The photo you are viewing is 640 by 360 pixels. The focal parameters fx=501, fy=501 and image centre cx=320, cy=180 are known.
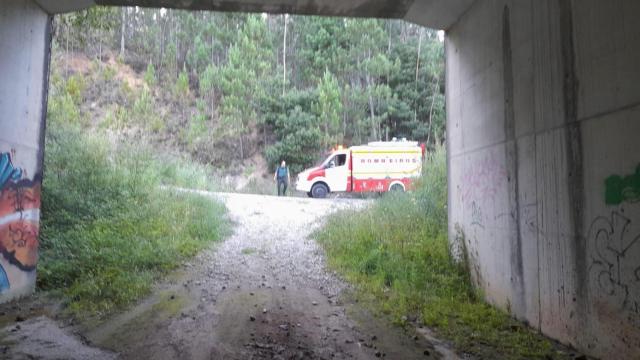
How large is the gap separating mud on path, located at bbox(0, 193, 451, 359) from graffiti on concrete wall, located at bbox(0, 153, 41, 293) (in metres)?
2.16

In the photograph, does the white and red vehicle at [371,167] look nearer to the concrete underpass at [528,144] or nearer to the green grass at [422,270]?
the green grass at [422,270]

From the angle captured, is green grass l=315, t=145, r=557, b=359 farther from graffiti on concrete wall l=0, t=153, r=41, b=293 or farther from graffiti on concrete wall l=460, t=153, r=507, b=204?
graffiti on concrete wall l=0, t=153, r=41, b=293

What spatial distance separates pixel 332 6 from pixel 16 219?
6305 millimetres

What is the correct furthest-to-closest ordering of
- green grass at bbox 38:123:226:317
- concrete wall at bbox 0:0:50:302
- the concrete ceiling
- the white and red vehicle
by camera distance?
the white and red vehicle < the concrete ceiling < green grass at bbox 38:123:226:317 < concrete wall at bbox 0:0:50:302

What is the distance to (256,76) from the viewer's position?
A: 3497cm

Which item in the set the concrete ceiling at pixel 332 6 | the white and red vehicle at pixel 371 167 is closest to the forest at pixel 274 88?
the white and red vehicle at pixel 371 167

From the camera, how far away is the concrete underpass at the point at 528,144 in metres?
4.71

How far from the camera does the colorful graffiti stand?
4.45m

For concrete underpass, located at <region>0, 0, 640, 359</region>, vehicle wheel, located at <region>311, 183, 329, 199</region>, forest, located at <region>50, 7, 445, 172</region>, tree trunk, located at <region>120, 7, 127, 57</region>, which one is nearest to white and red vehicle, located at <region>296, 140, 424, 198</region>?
vehicle wheel, located at <region>311, 183, 329, 199</region>

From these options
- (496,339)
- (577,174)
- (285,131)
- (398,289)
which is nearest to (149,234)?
(398,289)

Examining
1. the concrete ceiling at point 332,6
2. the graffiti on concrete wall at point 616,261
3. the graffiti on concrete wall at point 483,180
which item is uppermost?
the concrete ceiling at point 332,6

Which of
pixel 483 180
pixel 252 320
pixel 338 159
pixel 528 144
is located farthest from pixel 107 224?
pixel 338 159

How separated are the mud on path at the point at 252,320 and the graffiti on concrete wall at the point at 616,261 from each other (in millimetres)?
1841

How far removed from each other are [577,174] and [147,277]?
6764mm
